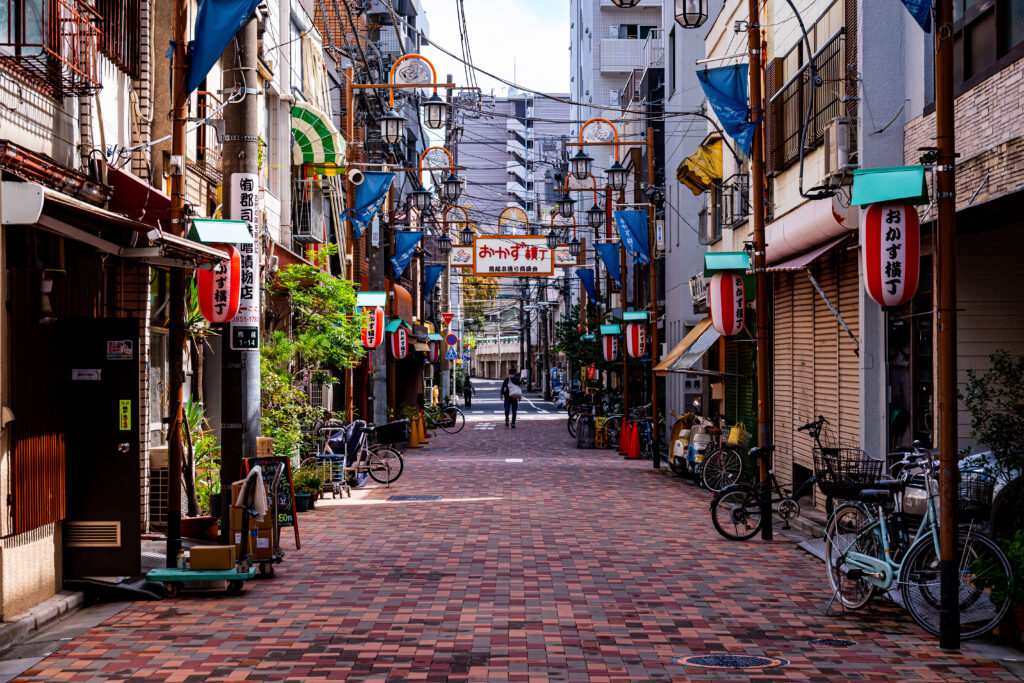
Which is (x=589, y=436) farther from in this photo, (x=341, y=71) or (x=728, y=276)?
(x=728, y=276)

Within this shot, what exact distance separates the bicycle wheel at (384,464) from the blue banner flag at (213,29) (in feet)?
38.9

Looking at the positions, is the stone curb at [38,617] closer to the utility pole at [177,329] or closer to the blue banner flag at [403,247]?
the utility pole at [177,329]

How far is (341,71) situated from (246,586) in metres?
23.9

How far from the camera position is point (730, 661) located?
27.1 feet

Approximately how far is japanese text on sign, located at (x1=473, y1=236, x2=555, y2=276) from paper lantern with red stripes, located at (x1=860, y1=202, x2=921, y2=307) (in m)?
25.6

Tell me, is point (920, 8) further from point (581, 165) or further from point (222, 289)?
point (581, 165)

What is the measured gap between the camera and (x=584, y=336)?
45.4m

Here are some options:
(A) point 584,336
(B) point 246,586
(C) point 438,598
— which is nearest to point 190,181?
(B) point 246,586

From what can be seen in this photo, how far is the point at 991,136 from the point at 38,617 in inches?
415

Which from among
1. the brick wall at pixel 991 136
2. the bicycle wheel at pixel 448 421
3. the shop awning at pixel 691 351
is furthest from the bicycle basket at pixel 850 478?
the bicycle wheel at pixel 448 421

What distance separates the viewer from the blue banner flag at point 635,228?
29.1 metres

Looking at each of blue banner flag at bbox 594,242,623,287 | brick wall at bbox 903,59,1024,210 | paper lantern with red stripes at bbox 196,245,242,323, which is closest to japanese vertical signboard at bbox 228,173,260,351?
paper lantern with red stripes at bbox 196,245,242,323

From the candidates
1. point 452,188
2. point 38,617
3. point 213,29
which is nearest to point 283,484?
point 38,617

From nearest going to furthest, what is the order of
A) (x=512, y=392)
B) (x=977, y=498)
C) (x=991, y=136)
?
(x=977, y=498), (x=991, y=136), (x=512, y=392)
